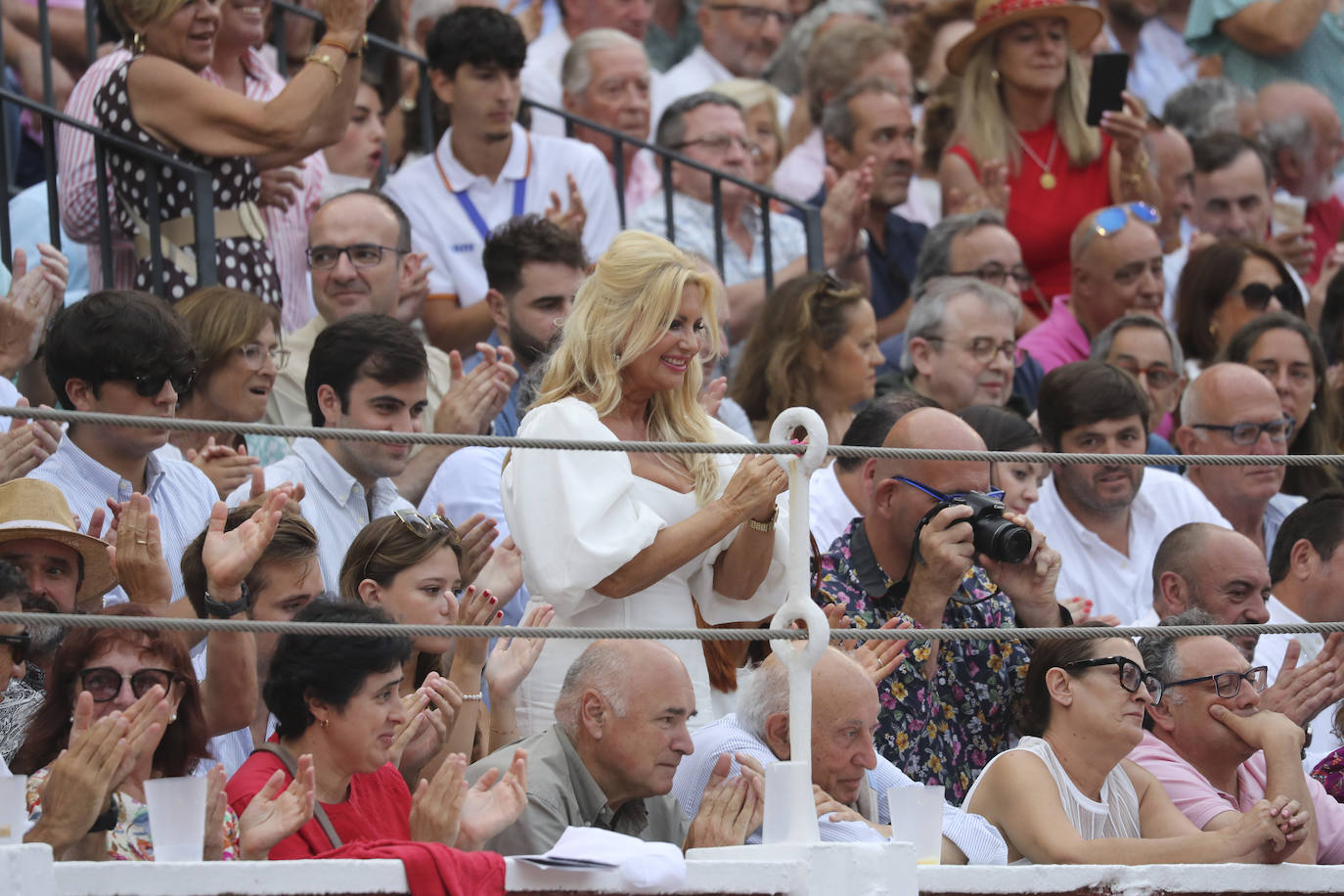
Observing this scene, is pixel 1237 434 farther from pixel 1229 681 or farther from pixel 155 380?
pixel 155 380

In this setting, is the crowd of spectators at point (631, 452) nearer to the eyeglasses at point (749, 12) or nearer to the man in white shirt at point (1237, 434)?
the man in white shirt at point (1237, 434)

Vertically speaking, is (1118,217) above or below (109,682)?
above

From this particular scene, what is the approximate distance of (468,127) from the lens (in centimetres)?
791

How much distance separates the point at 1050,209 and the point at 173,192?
13.4ft

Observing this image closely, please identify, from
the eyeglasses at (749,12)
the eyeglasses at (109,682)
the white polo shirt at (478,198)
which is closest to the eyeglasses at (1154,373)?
the white polo shirt at (478,198)

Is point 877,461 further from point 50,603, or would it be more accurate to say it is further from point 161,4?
point 161,4

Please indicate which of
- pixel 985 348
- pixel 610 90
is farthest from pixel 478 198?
pixel 985 348

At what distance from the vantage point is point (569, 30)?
10469 mm

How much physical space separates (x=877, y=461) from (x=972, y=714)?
0.73 metres

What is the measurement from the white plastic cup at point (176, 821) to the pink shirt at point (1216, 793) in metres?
2.41

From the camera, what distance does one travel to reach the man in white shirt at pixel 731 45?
10.7m

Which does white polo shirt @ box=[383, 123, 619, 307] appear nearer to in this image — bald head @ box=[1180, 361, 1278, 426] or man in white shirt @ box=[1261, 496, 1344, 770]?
bald head @ box=[1180, 361, 1278, 426]

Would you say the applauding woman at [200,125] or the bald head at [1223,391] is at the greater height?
the applauding woman at [200,125]

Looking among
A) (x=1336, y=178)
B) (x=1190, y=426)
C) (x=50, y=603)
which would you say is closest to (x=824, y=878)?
(x=50, y=603)
